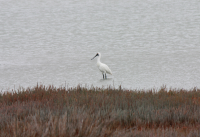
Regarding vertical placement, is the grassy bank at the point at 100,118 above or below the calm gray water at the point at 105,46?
below

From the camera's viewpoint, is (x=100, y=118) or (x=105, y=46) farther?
(x=105, y=46)

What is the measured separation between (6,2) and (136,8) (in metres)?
28.2

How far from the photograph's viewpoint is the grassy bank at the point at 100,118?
385cm

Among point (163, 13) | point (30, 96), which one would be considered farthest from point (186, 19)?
point (30, 96)

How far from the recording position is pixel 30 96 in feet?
23.5

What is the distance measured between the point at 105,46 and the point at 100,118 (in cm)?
2190

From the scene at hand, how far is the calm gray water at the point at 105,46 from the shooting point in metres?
13.6

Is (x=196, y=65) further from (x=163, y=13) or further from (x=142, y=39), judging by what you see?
(x=163, y=13)

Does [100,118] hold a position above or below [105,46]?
below

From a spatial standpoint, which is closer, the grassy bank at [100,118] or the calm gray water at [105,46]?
the grassy bank at [100,118]

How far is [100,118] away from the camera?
14.5 feet

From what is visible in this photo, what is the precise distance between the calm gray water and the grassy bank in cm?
227

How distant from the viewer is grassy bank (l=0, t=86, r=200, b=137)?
385 cm

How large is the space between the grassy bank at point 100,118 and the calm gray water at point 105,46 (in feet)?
7.45
